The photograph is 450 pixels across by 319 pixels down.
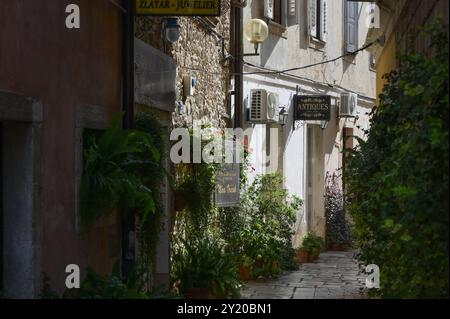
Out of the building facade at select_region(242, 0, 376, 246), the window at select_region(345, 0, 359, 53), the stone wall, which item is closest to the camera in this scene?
the stone wall

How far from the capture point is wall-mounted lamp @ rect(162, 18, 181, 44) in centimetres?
1050

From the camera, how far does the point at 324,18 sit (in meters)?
18.2

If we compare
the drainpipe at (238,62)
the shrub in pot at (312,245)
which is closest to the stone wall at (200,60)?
the drainpipe at (238,62)

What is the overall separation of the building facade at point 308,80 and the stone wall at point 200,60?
3.43 ft

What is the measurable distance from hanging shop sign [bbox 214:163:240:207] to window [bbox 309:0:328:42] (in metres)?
5.83

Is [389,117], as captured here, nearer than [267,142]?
Yes

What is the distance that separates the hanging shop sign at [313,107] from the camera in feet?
54.1

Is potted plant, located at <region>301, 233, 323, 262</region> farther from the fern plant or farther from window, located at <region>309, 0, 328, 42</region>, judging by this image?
the fern plant

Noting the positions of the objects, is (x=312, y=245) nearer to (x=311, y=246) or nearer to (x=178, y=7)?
(x=311, y=246)

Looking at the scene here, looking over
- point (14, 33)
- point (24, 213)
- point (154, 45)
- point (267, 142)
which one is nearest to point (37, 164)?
point (24, 213)

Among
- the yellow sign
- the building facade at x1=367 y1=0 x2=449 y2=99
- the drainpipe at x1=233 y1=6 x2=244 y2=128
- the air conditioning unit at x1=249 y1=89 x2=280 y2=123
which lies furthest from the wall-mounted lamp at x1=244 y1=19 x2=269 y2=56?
the yellow sign
